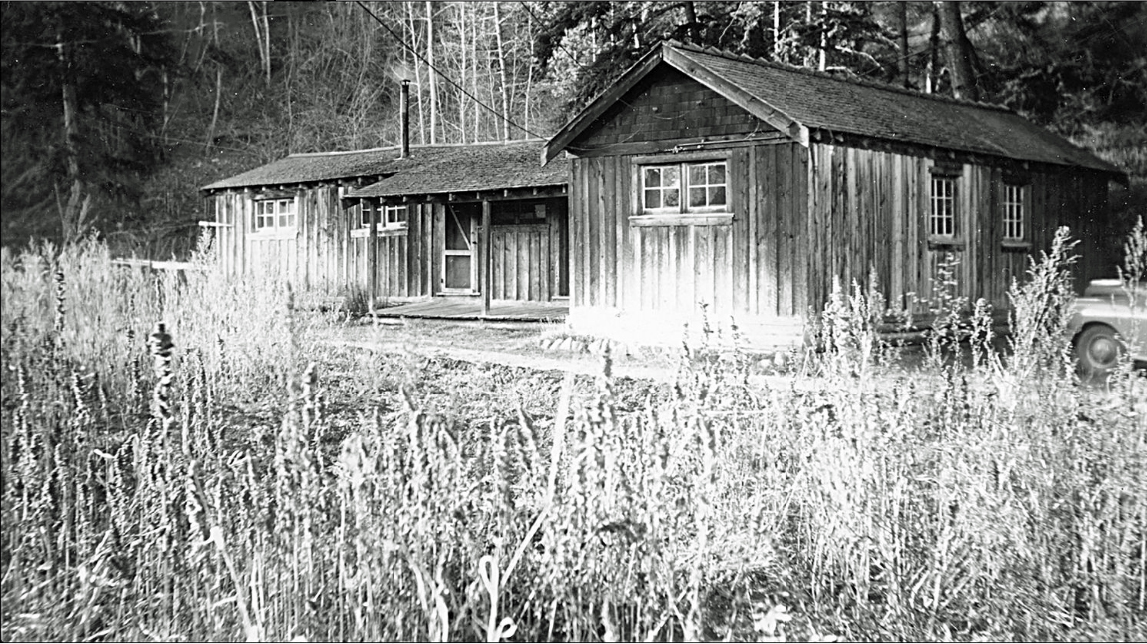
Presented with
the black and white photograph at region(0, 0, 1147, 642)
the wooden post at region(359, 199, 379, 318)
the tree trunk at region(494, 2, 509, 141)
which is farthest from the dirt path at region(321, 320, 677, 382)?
the wooden post at region(359, 199, 379, 318)

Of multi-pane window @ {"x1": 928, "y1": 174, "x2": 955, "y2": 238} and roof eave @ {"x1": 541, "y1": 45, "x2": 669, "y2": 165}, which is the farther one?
multi-pane window @ {"x1": 928, "y1": 174, "x2": 955, "y2": 238}

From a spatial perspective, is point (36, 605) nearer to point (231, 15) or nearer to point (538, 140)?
point (231, 15)

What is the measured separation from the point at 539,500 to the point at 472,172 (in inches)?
513

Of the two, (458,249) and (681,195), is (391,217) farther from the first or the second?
(681,195)

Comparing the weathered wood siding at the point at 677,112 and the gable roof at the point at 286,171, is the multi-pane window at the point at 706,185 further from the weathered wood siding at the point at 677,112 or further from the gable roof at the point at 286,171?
the gable roof at the point at 286,171

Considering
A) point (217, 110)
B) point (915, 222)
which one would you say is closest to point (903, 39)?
point (915, 222)

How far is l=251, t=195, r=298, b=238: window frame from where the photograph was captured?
584 cm

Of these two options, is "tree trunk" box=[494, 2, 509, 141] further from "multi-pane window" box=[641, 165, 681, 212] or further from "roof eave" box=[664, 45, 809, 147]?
"multi-pane window" box=[641, 165, 681, 212]

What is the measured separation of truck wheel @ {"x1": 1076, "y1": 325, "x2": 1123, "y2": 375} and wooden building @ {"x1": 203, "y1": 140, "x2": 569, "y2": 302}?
257 inches

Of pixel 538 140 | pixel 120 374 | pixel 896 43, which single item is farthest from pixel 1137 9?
pixel 896 43

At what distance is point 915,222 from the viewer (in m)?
12.7

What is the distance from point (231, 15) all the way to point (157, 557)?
7.44 ft

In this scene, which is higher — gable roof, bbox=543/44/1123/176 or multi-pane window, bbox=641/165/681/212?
gable roof, bbox=543/44/1123/176

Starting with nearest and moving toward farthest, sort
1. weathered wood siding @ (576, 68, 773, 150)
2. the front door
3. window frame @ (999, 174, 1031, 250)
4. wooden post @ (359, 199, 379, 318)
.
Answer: weathered wood siding @ (576, 68, 773, 150)
wooden post @ (359, 199, 379, 318)
window frame @ (999, 174, 1031, 250)
the front door
